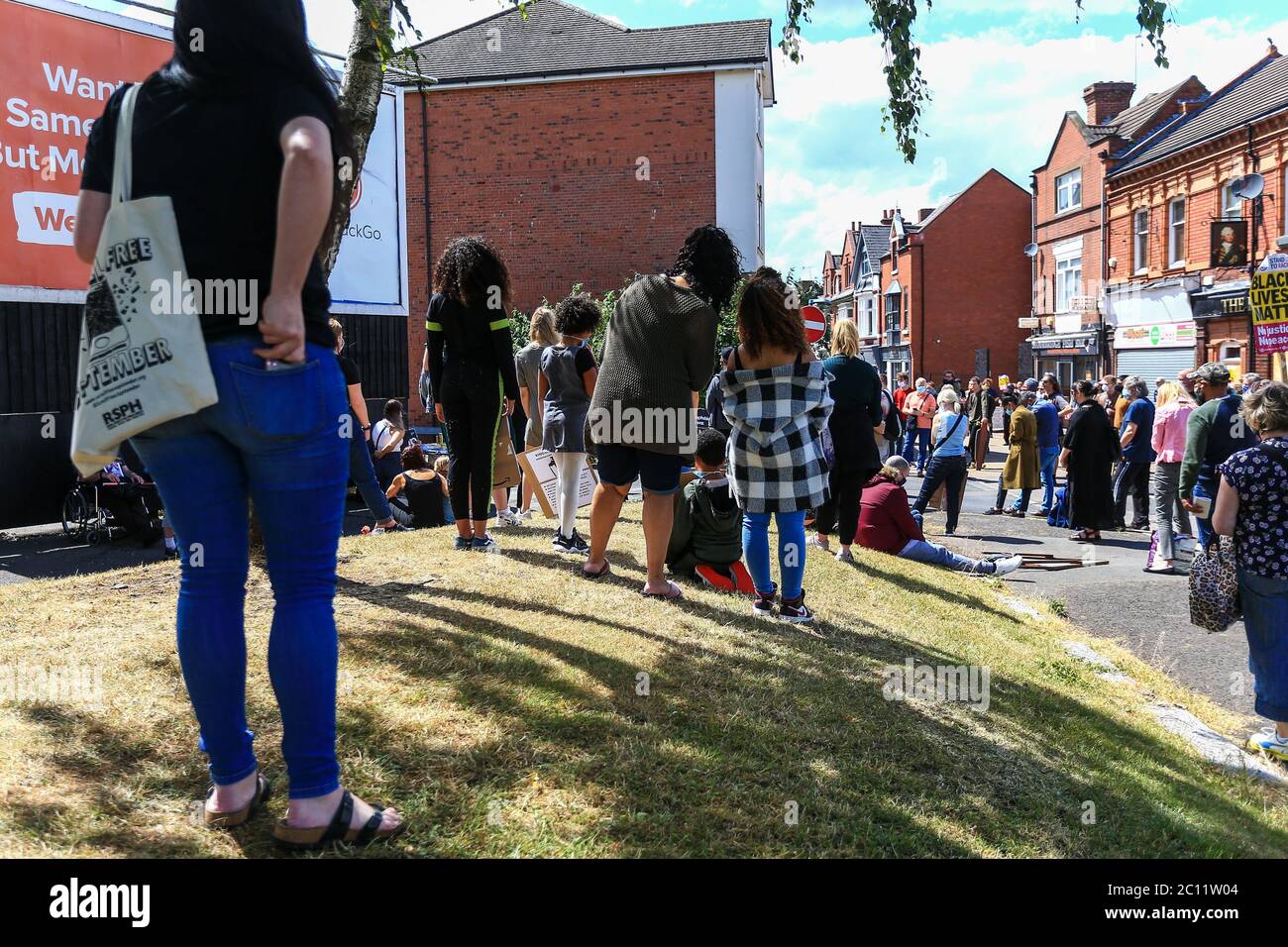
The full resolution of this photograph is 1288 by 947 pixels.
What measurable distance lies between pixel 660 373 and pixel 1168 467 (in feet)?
28.1

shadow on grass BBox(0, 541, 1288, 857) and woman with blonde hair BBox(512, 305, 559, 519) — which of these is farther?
woman with blonde hair BBox(512, 305, 559, 519)

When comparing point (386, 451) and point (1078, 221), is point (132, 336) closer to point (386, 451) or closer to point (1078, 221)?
point (386, 451)

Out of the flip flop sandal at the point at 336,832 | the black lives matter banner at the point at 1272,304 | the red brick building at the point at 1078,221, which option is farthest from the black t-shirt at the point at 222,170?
the red brick building at the point at 1078,221

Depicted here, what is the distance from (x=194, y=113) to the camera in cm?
236

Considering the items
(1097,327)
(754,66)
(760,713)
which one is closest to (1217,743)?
(760,713)

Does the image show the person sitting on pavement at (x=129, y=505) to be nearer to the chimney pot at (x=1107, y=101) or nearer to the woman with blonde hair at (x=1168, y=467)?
the woman with blonde hair at (x=1168, y=467)

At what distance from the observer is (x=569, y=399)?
769 centimetres

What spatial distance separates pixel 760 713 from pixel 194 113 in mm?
2860

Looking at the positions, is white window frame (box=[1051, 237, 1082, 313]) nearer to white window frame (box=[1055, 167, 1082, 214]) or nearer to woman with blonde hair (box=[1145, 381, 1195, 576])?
white window frame (box=[1055, 167, 1082, 214])

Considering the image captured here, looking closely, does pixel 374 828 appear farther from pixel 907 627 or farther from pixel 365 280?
pixel 365 280

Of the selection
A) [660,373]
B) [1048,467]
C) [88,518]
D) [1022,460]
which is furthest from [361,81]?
[1048,467]

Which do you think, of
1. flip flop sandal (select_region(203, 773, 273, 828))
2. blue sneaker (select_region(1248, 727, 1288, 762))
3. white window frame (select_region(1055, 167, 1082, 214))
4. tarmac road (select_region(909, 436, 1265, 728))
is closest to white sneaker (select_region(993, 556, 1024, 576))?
tarmac road (select_region(909, 436, 1265, 728))

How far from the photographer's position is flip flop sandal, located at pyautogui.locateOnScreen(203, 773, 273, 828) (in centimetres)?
258
